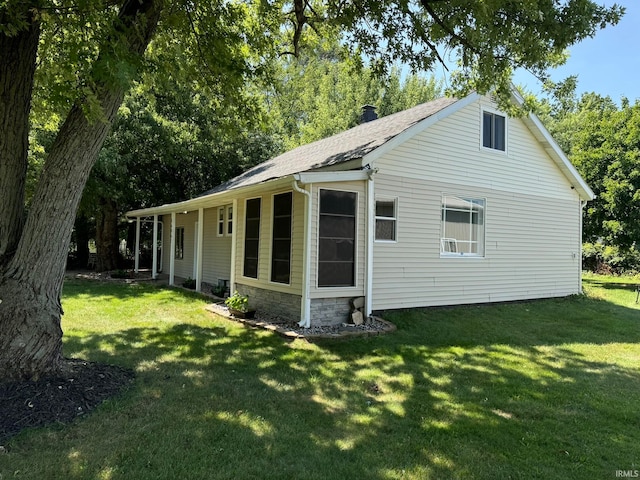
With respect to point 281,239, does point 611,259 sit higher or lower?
lower

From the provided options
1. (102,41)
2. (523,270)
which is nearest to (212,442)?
(102,41)

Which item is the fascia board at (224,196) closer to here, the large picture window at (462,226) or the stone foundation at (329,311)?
the stone foundation at (329,311)

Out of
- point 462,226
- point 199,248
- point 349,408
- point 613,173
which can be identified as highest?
point 613,173

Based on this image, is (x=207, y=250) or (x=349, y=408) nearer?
(x=349, y=408)

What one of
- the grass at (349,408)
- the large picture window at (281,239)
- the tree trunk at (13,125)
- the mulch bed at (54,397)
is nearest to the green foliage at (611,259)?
the grass at (349,408)

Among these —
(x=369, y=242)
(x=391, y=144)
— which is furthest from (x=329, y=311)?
(x=391, y=144)

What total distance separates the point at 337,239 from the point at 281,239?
1276 mm

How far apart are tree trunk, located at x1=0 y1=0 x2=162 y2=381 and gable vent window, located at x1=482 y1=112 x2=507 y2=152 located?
29.6ft

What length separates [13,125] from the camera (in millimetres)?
4363

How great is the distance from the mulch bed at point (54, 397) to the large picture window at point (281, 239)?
400 centimetres

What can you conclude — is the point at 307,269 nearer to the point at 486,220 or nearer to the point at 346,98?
the point at 486,220

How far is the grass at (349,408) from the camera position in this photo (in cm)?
322

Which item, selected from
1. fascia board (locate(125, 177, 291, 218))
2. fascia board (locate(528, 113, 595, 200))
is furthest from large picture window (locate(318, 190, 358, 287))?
fascia board (locate(528, 113, 595, 200))

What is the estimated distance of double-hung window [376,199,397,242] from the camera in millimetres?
8992
